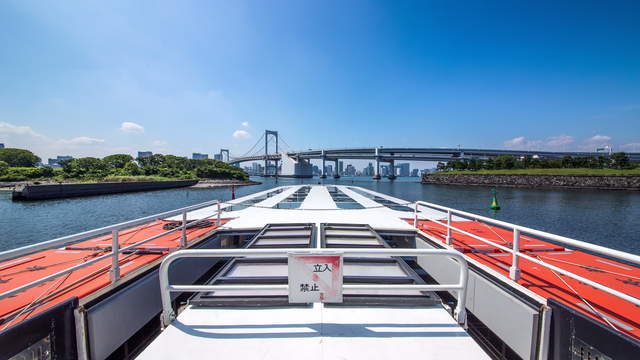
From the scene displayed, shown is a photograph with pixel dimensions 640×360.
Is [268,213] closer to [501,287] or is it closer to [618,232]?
[501,287]

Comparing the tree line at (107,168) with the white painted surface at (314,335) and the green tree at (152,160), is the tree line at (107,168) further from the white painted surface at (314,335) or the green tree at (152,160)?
the white painted surface at (314,335)

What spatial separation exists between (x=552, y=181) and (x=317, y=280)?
63.1 meters

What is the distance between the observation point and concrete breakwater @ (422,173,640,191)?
38.7m

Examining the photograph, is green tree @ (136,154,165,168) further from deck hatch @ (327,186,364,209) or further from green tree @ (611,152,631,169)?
green tree @ (611,152,631,169)

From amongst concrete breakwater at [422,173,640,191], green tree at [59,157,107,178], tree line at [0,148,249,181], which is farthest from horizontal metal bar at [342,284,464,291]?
green tree at [59,157,107,178]

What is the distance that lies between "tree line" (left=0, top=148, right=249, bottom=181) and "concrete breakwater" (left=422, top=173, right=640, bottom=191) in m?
65.5

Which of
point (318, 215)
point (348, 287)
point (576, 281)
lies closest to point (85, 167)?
point (318, 215)

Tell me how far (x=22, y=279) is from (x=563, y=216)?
26.2m

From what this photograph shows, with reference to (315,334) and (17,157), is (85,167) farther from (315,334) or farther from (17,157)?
(315,334)

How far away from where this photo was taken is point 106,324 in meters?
2.32

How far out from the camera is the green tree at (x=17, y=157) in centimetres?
6142

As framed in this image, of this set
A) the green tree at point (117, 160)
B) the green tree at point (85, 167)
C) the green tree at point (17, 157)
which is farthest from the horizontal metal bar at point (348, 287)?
the green tree at point (17, 157)

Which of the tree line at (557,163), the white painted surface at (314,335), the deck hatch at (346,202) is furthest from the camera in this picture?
the tree line at (557,163)

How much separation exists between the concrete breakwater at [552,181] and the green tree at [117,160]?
90343mm
